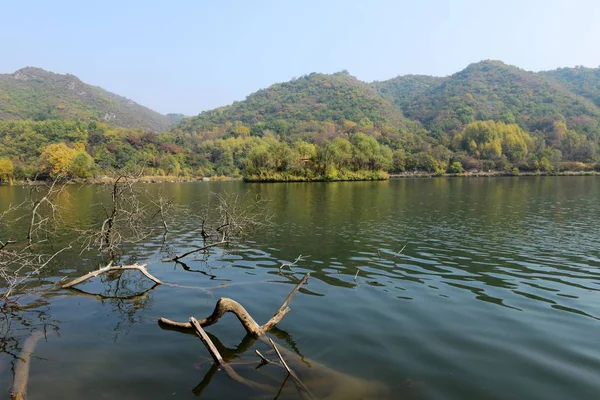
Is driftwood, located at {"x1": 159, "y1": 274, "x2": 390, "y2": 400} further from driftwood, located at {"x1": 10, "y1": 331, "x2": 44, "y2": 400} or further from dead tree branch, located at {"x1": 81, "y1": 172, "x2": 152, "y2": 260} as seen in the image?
dead tree branch, located at {"x1": 81, "y1": 172, "x2": 152, "y2": 260}

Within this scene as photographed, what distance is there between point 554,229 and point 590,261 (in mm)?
8389

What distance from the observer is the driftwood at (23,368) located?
6527 millimetres

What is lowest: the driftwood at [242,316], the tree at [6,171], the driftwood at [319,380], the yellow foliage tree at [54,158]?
the driftwood at [319,380]

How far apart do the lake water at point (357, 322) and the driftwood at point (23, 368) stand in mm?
176

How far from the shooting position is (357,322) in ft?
32.0

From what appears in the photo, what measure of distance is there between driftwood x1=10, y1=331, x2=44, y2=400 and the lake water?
0.58ft

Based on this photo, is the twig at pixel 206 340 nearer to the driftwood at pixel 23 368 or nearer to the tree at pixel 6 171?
the driftwood at pixel 23 368

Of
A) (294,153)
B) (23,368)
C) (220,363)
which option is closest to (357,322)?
(220,363)

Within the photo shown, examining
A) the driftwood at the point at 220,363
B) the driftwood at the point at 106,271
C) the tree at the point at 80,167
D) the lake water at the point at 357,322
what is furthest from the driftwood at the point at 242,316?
the tree at the point at 80,167

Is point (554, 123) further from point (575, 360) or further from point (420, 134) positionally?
point (575, 360)

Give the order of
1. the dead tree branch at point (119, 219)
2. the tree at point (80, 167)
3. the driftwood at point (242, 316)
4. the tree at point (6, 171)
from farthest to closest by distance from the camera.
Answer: the tree at point (6, 171) → the tree at point (80, 167) → the dead tree branch at point (119, 219) → the driftwood at point (242, 316)

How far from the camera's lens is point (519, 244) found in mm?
19250

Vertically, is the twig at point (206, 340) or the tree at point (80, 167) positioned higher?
the tree at point (80, 167)

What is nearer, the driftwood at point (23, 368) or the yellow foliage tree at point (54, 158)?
the driftwood at point (23, 368)
